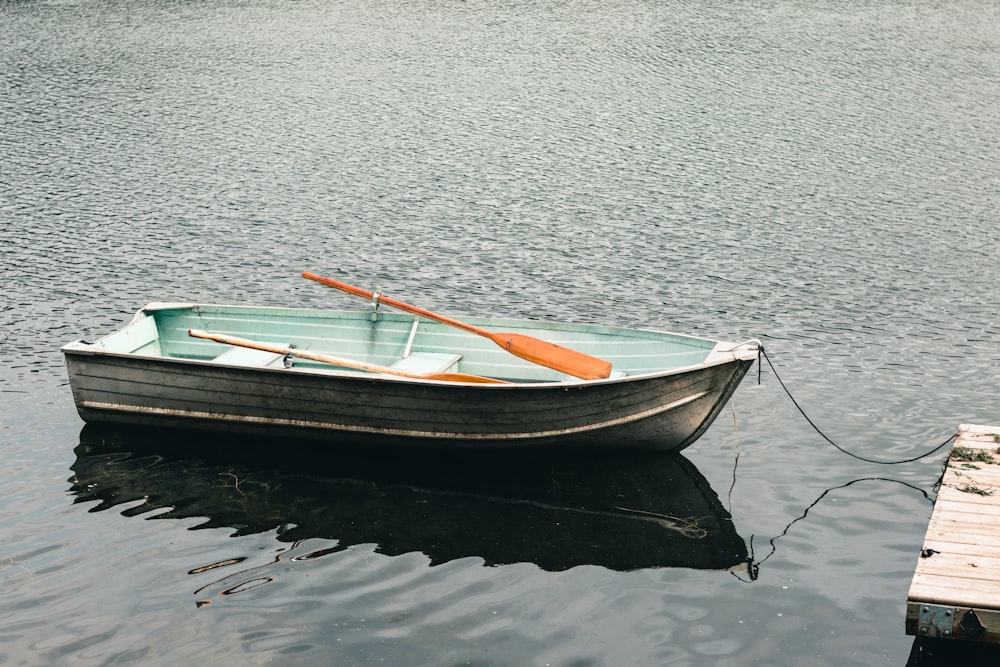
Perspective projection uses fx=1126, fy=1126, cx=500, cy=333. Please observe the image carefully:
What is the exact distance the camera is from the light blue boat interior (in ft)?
51.1

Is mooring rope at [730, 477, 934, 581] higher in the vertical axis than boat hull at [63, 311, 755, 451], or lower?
lower

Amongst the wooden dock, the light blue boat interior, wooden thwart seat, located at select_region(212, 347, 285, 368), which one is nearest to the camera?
the wooden dock

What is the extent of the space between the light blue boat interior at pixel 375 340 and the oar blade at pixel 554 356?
59cm

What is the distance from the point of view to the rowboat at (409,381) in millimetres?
14086

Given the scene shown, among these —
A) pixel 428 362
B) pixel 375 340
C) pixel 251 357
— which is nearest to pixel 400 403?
pixel 428 362

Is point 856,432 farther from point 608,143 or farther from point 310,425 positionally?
point 608,143

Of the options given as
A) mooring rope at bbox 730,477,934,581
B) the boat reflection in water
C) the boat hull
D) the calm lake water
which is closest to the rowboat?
the boat hull

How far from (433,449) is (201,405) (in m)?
3.21

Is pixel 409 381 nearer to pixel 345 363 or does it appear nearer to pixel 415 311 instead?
pixel 345 363

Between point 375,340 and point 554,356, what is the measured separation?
3132 mm

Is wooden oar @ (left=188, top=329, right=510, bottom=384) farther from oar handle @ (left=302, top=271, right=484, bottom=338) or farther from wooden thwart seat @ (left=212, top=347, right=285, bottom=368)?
oar handle @ (left=302, top=271, right=484, bottom=338)

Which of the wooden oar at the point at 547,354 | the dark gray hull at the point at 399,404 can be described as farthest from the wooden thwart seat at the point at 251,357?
the wooden oar at the point at 547,354

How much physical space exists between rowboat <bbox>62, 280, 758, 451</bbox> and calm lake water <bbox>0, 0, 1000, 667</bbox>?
464 mm

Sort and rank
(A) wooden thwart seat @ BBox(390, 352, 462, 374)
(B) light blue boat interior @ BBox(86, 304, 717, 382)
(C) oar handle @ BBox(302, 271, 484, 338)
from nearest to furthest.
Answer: (C) oar handle @ BBox(302, 271, 484, 338) → (B) light blue boat interior @ BBox(86, 304, 717, 382) → (A) wooden thwart seat @ BBox(390, 352, 462, 374)
